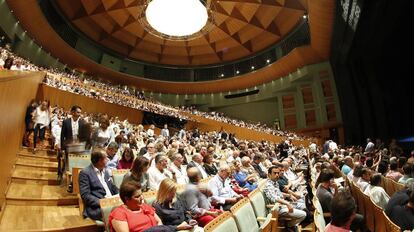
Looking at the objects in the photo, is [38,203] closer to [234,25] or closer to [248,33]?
[234,25]

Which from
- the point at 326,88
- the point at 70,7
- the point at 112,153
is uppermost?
the point at 70,7

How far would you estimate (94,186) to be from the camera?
2.64 m

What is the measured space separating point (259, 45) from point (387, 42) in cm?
1154

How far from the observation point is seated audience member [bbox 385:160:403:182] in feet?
13.9

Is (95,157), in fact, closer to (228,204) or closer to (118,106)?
(228,204)

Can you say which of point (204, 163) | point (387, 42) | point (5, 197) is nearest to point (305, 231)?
point (204, 163)

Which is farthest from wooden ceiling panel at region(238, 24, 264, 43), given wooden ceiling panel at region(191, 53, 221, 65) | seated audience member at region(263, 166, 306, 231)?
seated audience member at region(263, 166, 306, 231)

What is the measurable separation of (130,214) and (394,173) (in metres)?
3.91

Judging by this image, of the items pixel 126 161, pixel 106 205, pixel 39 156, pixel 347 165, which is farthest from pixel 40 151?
pixel 347 165

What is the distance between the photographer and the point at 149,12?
486 inches

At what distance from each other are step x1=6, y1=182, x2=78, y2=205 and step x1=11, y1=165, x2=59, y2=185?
0.08m

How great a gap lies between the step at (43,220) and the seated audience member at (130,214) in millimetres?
766

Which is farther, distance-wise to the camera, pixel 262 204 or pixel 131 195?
pixel 262 204

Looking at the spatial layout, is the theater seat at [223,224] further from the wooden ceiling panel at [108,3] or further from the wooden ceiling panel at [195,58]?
the wooden ceiling panel at [108,3]
